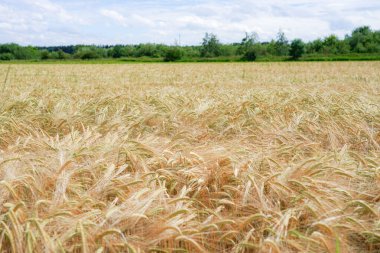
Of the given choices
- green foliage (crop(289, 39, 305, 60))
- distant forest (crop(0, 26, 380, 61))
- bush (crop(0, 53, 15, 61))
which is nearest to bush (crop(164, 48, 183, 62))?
distant forest (crop(0, 26, 380, 61))

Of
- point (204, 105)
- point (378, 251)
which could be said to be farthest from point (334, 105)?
point (378, 251)

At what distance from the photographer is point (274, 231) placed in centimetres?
167

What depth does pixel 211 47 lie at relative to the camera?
71375mm

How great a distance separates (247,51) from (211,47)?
16946 millimetres

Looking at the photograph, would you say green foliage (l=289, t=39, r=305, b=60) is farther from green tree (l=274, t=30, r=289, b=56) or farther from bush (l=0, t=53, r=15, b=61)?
bush (l=0, t=53, r=15, b=61)

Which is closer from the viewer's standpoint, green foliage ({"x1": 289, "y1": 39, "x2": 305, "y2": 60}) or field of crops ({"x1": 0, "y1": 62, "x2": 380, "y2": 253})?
field of crops ({"x1": 0, "y1": 62, "x2": 380, "y2": 253})

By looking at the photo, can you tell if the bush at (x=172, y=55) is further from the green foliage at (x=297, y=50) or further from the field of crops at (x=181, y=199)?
the field of crops at (x=181, y=199)

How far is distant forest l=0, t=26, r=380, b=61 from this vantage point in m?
54.5

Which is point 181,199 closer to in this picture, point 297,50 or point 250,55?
point 297,50

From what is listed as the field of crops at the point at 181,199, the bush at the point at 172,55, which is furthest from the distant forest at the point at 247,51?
the field of crops at the point at 181,199

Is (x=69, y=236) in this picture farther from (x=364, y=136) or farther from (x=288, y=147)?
(x=364, y=136)

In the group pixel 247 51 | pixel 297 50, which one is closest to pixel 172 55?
pixel 247 51

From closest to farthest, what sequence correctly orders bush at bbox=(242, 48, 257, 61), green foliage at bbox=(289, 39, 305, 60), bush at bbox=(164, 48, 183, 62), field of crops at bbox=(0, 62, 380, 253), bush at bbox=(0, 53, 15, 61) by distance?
field of crops at bbox=(0, 62, 380, 253) → green foliage at bbox=(289, 39, 305, 60) → bush at bbox=(242, 48, 257, 61) → bush at bbox=(164, 48, 183, 62) → bush at bbox=(0, 53, 15, 61)

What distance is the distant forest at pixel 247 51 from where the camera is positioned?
54487mm
